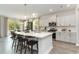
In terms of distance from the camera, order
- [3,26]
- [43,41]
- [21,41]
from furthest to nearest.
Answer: [43,41] → [21,41] → [3,26]

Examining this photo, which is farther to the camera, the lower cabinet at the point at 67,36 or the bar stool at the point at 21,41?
the lower cabinet at the point at 67,36

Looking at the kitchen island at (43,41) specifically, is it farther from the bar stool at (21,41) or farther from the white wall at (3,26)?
the white wall at (3,26)

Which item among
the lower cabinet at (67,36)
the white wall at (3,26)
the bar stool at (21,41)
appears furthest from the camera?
the lower cabinet at (67,36)

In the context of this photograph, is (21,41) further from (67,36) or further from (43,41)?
(67,36)

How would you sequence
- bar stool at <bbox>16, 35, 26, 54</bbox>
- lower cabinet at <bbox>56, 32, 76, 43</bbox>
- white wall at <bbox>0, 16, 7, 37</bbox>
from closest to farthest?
white wall at <bbox>0, 16, 7, 37</bbox> → bar stool at <bbox>16, 35, 26, 54</bbox> → lower cabinet at <bbox>56, 32, 76, 43</bbox>

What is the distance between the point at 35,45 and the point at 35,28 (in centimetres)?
55

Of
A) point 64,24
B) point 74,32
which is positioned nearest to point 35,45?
point 64,24

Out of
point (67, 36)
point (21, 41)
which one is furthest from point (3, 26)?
point (67, 36)

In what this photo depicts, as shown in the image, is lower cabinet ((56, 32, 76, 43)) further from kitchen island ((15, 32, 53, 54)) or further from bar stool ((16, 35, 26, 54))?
bar stool ((16, 35, 26, 54))

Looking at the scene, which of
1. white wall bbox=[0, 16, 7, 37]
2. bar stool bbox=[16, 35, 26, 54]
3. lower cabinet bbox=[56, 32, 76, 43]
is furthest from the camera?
lower cabinet bbox=[56, 32, 76, 43]

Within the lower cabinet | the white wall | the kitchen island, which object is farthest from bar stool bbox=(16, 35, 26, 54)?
the lower cabinet

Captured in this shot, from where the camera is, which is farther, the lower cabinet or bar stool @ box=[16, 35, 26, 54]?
the lower cabinet

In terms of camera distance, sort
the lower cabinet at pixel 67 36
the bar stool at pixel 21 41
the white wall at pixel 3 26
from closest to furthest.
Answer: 1. the white wall at pixel 3 26
2. the bar stool at pixel 21 41
3. the lower cabinet at pixel 67 36

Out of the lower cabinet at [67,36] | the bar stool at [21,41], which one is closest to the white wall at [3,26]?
the bar stool at [21,41]
